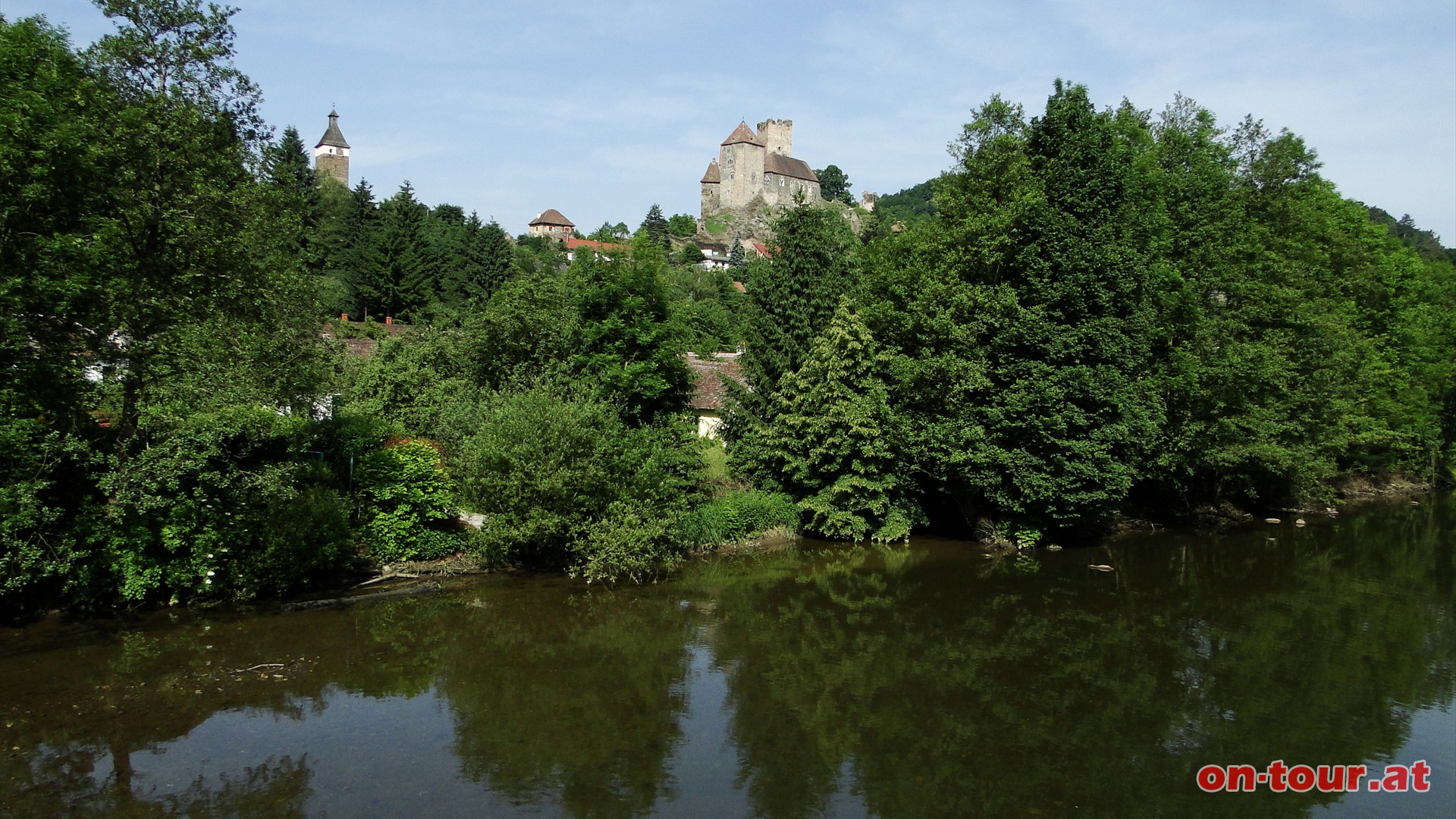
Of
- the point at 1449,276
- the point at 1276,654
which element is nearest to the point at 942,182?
the point at 1276,654

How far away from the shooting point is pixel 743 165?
121312 millimetres

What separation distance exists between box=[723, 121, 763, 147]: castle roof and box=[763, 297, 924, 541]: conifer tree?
3940 inches

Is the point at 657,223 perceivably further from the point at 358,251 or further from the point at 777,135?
the point at 358,251

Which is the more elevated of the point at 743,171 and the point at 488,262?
the point at 743,171

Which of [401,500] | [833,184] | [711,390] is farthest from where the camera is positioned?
[833,184]

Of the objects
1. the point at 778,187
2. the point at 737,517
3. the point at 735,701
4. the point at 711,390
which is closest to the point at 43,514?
the point at 735,701

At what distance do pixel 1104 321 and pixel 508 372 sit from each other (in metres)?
17.5

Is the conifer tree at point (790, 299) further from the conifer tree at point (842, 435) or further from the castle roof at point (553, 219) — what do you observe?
the castle roof at point (553, 219)

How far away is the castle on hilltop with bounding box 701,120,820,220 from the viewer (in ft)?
395

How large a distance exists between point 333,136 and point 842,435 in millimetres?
98512

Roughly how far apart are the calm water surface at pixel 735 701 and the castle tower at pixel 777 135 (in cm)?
11012

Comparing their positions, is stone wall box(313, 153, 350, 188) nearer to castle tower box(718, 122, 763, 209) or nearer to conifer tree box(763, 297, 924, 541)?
castle tower box(718, 122, 763, 209)

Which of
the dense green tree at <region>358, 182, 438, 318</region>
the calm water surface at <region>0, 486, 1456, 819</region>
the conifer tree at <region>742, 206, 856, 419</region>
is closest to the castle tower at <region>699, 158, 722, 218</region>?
the dense green tree at <region>358, 182, 438, 318</region>

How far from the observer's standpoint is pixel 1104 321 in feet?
78.2
